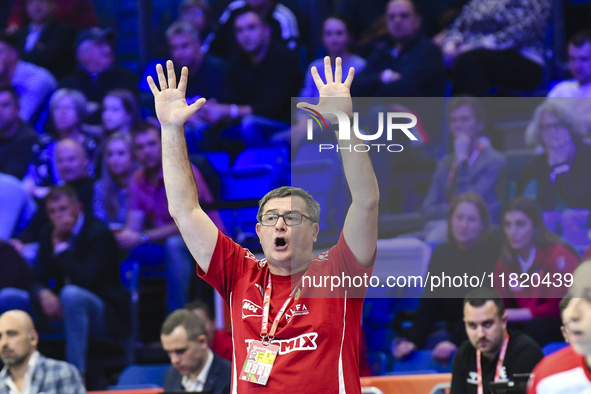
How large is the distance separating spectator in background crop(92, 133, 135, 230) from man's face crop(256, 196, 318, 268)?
400 cm

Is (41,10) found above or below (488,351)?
above

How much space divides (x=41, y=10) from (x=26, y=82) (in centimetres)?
93

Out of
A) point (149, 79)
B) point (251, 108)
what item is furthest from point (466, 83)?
point (149, 79)

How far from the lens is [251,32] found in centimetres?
655

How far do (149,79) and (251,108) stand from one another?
12.2 feet

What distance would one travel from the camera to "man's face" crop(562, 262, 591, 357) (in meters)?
1.87

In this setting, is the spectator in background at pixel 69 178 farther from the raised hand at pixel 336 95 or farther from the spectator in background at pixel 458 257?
the raised hand at pixel 336 95

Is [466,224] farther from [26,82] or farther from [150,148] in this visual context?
[26,82]

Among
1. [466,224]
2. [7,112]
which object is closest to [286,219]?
[466,224]

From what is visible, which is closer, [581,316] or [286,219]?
[581,316]

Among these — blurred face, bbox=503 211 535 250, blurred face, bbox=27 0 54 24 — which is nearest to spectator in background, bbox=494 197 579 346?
blurred face, bbox=503 211 535 250

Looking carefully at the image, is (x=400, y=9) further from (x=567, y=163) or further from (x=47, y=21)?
(x=47, y=21)

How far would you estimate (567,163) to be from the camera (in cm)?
362

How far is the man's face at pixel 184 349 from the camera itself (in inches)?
165
